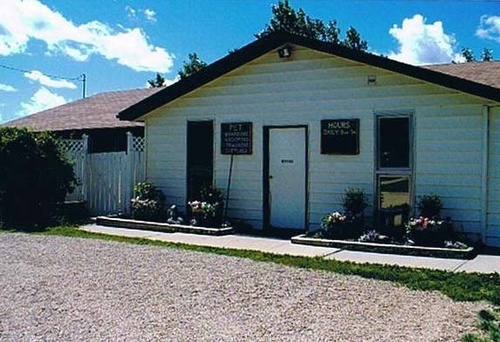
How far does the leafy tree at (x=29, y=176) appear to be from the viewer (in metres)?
12.3

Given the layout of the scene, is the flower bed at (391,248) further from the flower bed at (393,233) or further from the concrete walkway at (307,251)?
the concrete walkway at (307,251)

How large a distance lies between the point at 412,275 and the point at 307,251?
222cm

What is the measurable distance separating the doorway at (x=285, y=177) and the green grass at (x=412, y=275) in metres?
2.48

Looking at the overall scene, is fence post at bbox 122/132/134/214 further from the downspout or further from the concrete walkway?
the downspout

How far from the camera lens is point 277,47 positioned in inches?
425

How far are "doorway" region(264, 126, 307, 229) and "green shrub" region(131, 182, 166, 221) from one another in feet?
8.15

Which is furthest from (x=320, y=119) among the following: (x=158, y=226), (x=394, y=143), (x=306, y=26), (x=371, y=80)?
(x=306, y=26)

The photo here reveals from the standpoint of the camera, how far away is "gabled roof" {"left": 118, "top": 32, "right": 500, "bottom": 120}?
8.75 m

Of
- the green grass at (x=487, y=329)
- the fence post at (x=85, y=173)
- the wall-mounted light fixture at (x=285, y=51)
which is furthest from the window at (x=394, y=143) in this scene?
the fence post at (x=85, y=173)

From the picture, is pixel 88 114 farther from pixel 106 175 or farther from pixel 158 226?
pixel 158 226

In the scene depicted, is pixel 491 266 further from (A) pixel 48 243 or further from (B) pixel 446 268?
(A) pixel 48 243

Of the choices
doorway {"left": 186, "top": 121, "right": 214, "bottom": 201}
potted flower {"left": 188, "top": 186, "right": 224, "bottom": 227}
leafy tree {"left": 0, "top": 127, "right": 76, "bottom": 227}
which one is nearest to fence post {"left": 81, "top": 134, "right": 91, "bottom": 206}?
leafy tree {"left": 0, "top": 127, "right": 76, "bottom": 227}

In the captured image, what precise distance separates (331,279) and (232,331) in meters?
2.11

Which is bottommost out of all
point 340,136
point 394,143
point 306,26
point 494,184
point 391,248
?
point 391,248
